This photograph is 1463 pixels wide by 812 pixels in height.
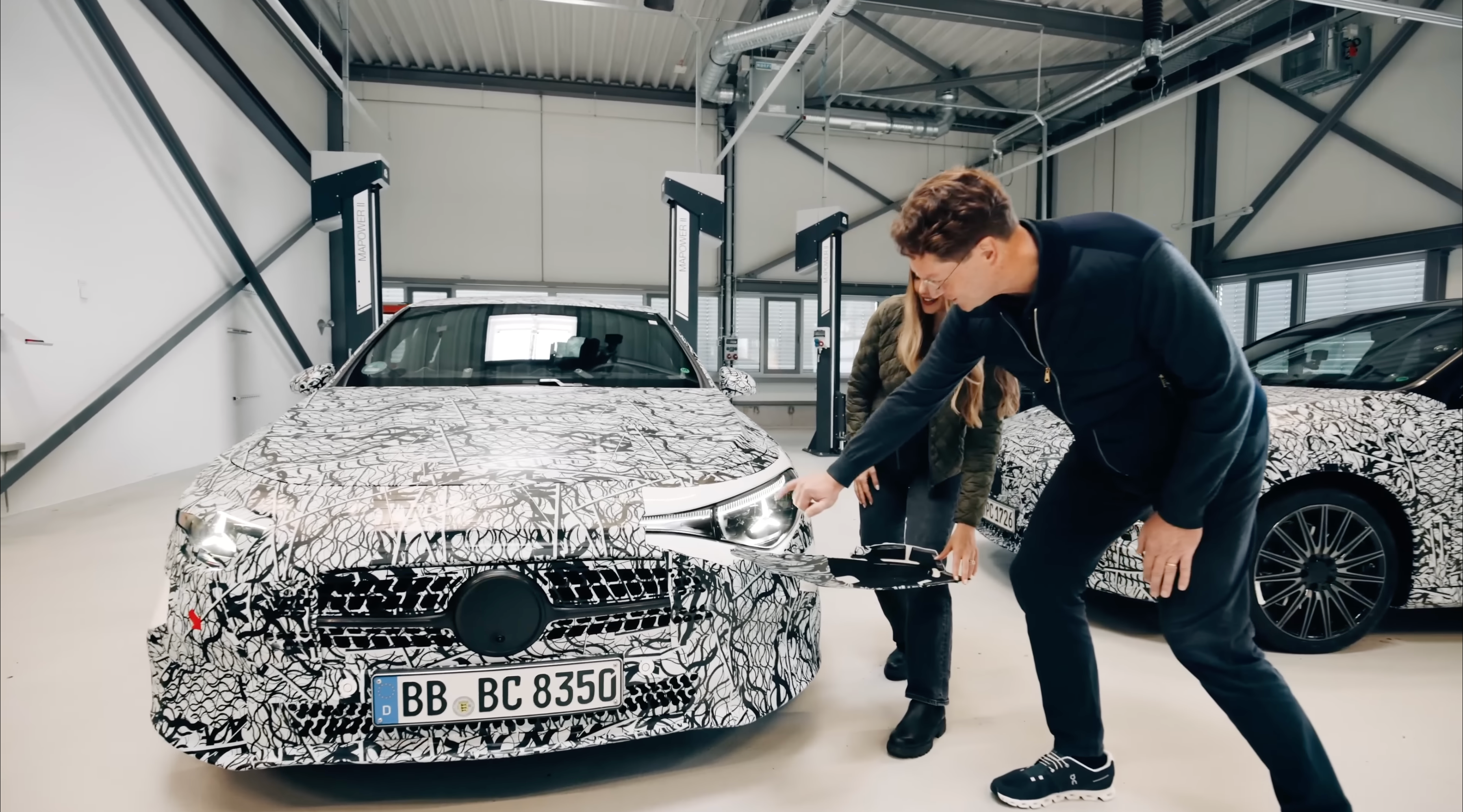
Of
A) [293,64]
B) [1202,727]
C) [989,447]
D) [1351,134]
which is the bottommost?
[1202,727]

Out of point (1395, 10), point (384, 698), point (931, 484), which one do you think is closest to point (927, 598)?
point (931, 484)

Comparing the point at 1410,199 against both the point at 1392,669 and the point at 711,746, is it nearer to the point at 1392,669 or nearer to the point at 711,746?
the point at 1392,669

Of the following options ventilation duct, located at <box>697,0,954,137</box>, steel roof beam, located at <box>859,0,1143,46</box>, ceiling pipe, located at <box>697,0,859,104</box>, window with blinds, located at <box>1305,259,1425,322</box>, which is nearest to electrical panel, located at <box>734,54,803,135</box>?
ventilation duct, located at <box>697,0,954,137</box>

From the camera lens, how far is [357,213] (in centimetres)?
642

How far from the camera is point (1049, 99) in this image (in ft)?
32.3

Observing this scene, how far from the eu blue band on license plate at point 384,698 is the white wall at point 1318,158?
28.0ft

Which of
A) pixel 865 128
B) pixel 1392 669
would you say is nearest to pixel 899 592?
pixel 1392 669

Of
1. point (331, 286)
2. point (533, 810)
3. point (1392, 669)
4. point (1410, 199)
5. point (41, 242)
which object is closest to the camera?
point (533, 810)

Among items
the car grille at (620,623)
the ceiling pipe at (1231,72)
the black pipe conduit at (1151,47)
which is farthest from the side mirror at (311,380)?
the ceiling pipe at (1231,72)

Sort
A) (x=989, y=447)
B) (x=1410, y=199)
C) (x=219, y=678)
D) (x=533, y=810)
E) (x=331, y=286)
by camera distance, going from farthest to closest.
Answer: (x=331, y=286) → (x=1410, y=199) → (x=989, y=447) → (x=533, y=810) → (x=219, y=678)

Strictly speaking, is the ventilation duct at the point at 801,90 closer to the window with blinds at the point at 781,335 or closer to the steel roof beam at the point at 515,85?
the steel roof beam at the point at 515,85

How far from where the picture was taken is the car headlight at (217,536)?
134 cm

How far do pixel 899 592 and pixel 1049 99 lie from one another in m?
9.91

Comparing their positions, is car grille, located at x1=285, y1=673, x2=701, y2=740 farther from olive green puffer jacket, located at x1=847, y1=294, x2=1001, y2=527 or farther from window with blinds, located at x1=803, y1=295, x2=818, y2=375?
window with blinds, located at x1=803, y1=295, x2=818, y2=375
